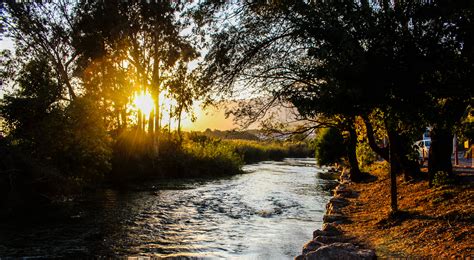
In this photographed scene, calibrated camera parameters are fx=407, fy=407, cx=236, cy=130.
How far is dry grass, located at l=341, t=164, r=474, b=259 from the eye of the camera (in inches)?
306

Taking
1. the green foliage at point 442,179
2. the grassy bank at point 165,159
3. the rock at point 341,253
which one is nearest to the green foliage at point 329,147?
the grassy bank at point 165,159

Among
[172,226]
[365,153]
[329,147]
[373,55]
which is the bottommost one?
[172,226]

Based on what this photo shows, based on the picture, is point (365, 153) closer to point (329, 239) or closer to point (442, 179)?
point (442, 179)

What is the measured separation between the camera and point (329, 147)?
125 feet

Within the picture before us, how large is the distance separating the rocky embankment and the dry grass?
1.12 ft

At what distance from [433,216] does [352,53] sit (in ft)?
15.3

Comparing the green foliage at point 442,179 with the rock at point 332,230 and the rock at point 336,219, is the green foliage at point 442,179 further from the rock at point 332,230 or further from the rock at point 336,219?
the rock at point 332,230

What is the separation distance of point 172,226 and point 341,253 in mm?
7706

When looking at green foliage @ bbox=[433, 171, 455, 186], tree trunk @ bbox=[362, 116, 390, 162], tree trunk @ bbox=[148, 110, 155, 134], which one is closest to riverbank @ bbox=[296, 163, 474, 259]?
green foliage @ bbox=[433, 171, 455, 186]

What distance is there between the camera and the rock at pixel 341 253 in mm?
7501

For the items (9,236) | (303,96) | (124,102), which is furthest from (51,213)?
(124,102)

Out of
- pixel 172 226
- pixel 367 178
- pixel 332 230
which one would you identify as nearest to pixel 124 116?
pixel 367 178

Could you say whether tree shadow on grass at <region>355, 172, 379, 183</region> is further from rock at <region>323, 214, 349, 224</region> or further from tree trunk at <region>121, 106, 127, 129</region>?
→ tree trunk at <region>121, 106, 127, 129</region>

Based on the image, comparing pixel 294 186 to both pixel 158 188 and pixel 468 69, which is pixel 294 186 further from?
pixel 468 69
